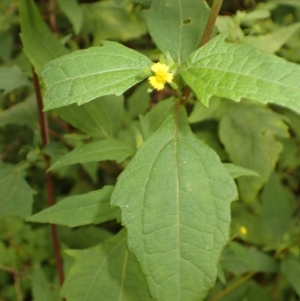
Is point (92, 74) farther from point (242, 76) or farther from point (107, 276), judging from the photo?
point (107, 276)

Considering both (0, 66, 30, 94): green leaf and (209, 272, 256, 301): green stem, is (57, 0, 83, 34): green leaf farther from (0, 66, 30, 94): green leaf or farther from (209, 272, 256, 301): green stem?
(209, 272, 256, 301): green stem

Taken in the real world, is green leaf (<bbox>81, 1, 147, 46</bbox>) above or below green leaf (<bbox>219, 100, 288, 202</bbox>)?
above

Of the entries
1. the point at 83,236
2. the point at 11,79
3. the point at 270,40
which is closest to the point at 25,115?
the point at 11,79

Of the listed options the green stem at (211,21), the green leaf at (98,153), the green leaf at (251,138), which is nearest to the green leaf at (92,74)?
the green stem at (211,21)

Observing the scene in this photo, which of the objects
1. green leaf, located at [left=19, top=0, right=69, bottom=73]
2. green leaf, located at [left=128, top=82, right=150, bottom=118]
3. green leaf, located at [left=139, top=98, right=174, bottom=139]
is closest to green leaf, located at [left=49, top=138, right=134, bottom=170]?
green leaf, located at [left=139, top=98, right=174, bottom=139]

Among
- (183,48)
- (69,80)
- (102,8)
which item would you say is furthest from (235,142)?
(102,8)

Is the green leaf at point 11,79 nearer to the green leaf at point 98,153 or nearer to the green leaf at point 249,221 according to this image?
the green leaf at point 98,153
